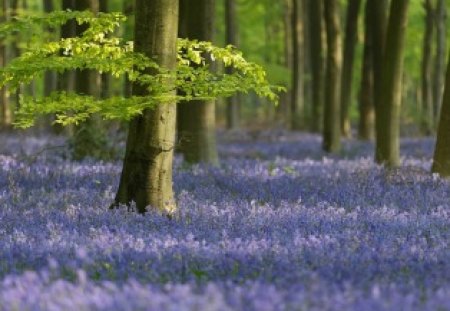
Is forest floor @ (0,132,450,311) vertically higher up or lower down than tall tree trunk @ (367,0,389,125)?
lower down

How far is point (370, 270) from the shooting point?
5316 mm

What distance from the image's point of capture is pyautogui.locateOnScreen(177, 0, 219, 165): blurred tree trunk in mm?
13320

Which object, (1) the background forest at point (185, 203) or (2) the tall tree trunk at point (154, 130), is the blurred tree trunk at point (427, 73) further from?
(2) the tall tree trunk at point (154, 130)

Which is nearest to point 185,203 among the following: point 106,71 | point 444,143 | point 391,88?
point 106,71

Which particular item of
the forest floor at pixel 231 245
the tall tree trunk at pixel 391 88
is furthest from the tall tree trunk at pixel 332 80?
the forest floor at pixel 231 245

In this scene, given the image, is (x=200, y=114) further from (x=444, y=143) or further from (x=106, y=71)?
(x=106, y=71)

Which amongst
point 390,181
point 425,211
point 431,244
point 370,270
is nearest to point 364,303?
point 370,270

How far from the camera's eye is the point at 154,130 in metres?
8.04

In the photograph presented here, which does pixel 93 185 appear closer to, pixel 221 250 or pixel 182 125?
pixel 182 125

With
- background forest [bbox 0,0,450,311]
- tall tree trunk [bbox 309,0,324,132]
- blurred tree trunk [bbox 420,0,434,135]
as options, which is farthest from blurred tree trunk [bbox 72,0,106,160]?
blurred tree trunk [bbox 420,0,434,135]

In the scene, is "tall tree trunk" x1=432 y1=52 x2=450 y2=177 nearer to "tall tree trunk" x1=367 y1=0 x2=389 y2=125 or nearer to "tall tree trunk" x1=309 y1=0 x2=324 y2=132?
"tall tree trunk" x1=367 y1=0 x2=389 y2=125

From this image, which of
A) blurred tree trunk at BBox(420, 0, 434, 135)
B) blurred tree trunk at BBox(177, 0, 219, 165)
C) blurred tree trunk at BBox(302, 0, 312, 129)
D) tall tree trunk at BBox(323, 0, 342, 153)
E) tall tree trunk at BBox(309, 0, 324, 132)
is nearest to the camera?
blurred tree trunk at BBox(177, 0, 219, 165)

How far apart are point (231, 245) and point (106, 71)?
2696mm

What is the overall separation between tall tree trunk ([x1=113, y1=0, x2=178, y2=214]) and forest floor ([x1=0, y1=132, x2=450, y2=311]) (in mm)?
390
